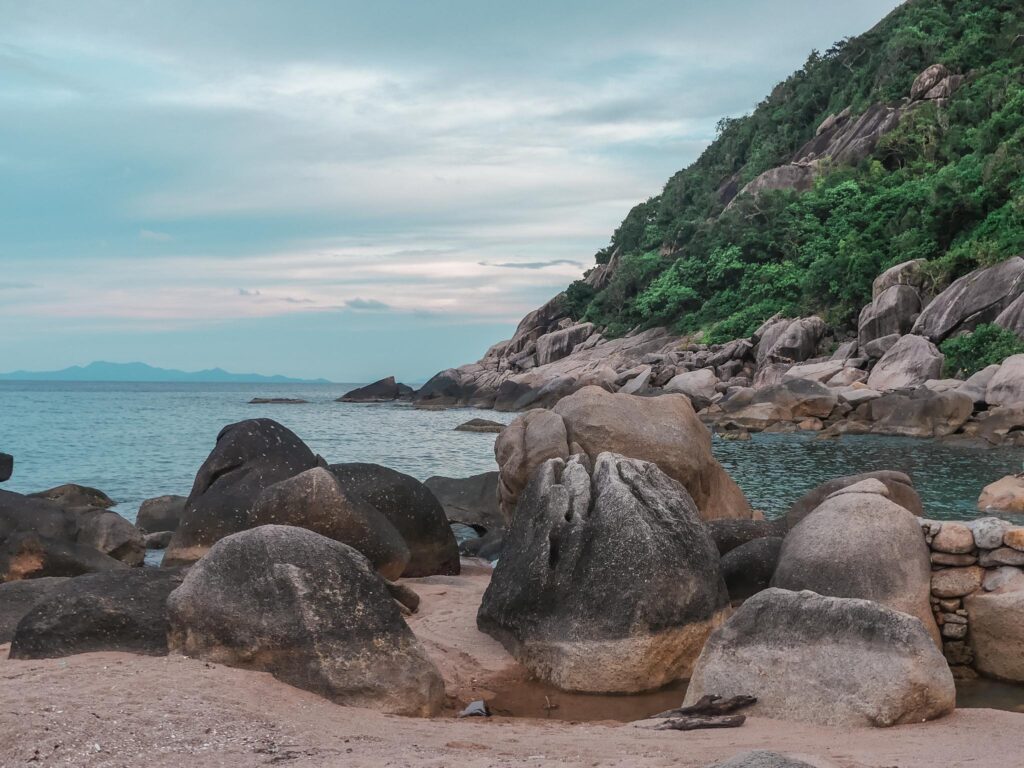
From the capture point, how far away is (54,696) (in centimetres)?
632

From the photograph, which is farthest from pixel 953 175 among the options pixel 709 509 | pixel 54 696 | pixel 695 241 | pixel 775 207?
pixel 54 696

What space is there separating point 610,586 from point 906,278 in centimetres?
4456

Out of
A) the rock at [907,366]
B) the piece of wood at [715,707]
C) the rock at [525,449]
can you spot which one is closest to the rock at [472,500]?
the rock at [525,449]

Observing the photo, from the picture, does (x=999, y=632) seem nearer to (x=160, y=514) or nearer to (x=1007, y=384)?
(x=160, y=514)

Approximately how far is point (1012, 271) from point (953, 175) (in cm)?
1004

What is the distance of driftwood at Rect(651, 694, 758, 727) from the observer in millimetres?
7133

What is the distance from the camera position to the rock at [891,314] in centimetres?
4694

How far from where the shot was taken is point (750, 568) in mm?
10516

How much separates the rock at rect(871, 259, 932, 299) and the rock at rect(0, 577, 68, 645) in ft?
148

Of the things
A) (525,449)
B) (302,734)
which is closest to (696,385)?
(525,449)

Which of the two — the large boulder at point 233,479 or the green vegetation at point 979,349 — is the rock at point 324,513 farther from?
the green vegetation at point 979,349

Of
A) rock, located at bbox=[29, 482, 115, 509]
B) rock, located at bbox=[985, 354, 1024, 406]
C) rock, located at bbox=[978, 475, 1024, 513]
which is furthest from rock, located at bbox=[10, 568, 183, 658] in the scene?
rock, located at bbox=[985, 354, 1024, 406]

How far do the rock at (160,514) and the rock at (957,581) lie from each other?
43.4 ft

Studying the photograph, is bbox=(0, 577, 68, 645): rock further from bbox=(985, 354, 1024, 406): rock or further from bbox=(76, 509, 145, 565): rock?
bbox=(985, 354, 1024, 406): rock
